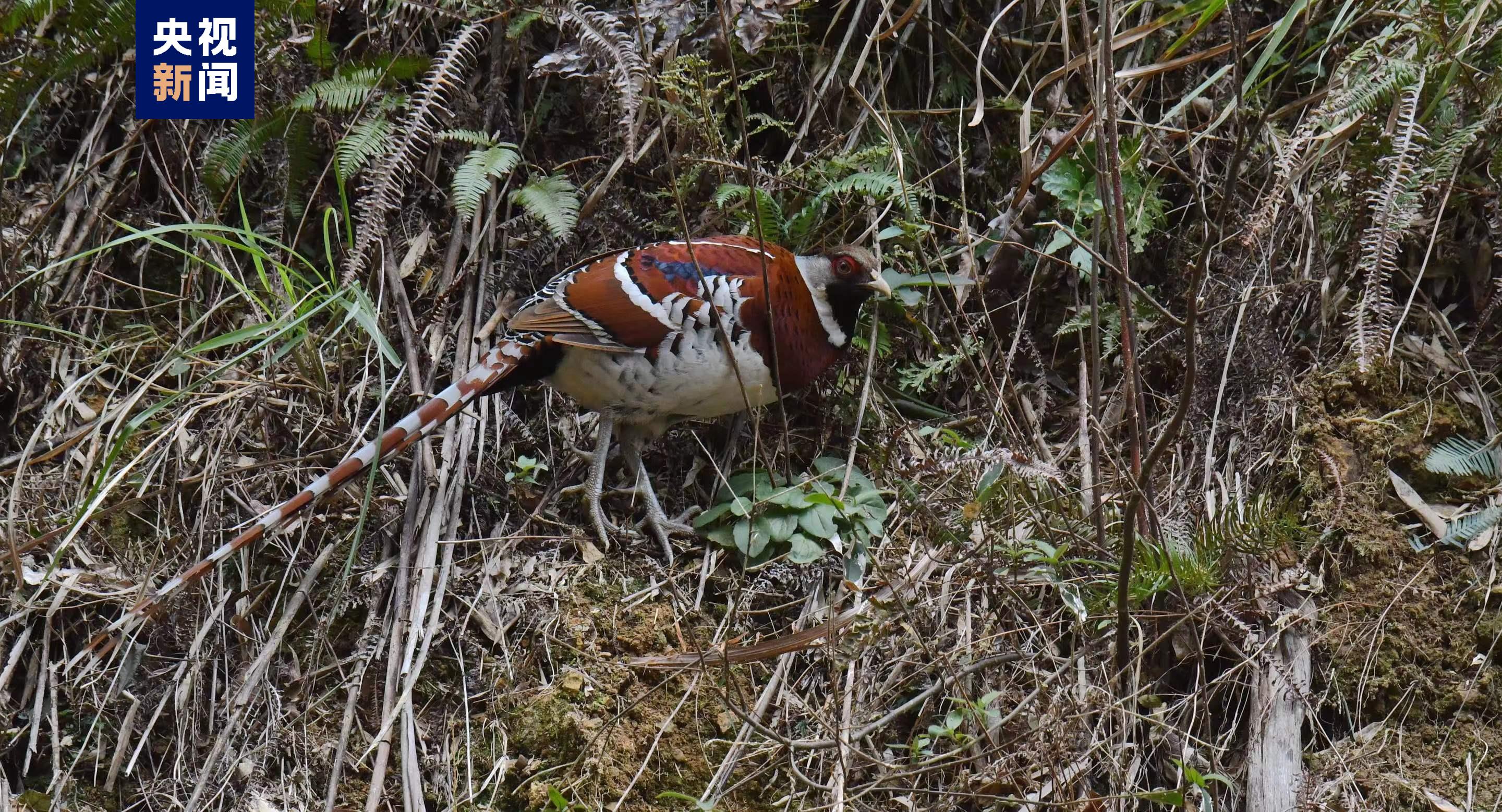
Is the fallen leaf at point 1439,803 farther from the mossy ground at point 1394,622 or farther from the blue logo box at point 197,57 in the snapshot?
the blue logo box at point 197,57

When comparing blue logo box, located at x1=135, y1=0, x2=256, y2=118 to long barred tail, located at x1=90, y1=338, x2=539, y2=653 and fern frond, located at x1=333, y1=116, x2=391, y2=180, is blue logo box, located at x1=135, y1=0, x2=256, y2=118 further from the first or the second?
long barred tail, located at x1=90, y1=338, x2=539, y2=653

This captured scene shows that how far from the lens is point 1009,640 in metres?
3.79

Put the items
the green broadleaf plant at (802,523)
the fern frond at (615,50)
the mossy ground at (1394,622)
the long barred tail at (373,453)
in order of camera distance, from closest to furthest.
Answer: the mossy ground at (1394,622) → the long barred tail at (373,453) → the green broadleaf plant at (802,523) → the fern frond at (615,50)

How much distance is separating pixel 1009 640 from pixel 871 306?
58.9 inches

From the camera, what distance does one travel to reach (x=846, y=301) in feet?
14.7

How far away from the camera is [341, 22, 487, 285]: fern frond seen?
454cm

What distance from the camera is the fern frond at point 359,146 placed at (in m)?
4.68

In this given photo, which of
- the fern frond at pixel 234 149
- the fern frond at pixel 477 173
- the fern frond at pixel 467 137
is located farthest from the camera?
the fern frond at pixel 234 149

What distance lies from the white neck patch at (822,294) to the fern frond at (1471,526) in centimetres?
204

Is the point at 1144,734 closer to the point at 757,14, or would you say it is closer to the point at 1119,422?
the point at 1119,422

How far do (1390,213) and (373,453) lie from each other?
3.32 m

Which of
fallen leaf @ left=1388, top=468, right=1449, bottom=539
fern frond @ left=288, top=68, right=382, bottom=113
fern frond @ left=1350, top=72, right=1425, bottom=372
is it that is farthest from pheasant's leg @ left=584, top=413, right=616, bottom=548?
fallen leaf @ left=1388, top=468, right=1449, bottom=539

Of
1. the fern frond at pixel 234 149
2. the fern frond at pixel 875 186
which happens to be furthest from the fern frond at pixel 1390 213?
the fern frond at pixel 234 149

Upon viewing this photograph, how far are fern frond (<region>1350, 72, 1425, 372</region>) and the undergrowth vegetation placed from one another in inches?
0.8
